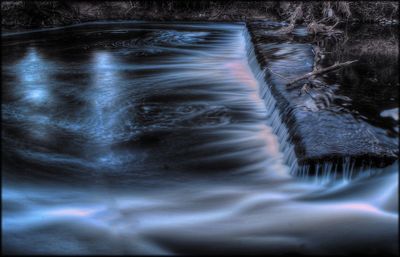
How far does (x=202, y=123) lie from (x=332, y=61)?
8.87 feet

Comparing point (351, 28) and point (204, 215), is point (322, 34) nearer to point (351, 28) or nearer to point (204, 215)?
point (351, 28)

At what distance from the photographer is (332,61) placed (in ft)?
22.7

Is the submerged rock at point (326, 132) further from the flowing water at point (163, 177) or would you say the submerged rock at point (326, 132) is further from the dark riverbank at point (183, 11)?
the dark riverbank at point (183, 11)

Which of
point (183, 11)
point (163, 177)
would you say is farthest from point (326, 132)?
point (183, 11)

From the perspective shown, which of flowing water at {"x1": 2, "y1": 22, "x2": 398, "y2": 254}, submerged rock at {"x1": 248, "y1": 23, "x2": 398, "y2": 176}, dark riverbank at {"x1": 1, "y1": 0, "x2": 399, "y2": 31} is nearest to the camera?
flowing water at {"x1": 2, "y1": 22, "x2": 398, "y2": 254}

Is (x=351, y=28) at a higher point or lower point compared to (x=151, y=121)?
higher

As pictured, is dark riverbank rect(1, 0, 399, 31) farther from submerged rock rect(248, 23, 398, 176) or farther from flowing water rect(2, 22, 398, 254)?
submerged rock rect(248, 23, 398, 176)

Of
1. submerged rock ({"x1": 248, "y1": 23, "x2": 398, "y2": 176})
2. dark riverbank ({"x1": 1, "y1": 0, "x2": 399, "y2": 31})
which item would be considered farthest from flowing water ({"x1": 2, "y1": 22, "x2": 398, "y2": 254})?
dark riverbank ({"x1": 1, "y1": 0, "x2": 399, "y2": 31})

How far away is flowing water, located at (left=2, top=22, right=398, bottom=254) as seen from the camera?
313cm

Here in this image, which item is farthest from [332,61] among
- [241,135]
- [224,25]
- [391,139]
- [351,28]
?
[224,25]

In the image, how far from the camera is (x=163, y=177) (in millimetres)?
4082

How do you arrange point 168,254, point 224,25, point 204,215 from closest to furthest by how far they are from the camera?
point 168,254
point 204,215
point 224,25

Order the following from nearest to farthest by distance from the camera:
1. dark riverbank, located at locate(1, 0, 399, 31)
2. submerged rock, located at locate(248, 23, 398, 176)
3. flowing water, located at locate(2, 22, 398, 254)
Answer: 1. flowing water, located at locate(2, 22, 398, 254)
2. submerged rock, located at locate(248, 23, 398, 176)
3. dark riverbank, located at locate(1, 0, 399, 31)

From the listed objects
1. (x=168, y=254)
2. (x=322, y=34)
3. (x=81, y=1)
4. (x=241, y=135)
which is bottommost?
(x=168, y=254)
